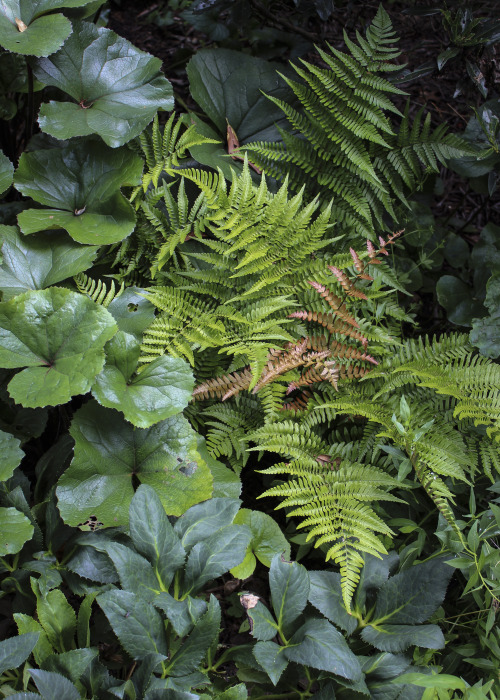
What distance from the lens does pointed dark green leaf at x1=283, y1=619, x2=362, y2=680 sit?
156 cm

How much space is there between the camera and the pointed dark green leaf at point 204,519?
180 cm

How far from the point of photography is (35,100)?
2551 mm

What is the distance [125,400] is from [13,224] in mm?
1123

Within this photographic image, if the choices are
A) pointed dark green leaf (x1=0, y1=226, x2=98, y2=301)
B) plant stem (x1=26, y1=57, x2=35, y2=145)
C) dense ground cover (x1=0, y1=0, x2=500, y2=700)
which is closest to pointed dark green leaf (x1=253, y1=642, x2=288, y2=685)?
dense ground cover (x1=0, y1=0, x2=500, y2=700)

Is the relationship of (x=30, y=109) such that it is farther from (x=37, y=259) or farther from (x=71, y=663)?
(x=71, y=663)

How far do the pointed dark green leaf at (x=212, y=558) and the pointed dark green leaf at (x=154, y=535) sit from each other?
0.05m

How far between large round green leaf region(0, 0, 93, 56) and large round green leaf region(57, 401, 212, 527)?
1335mm

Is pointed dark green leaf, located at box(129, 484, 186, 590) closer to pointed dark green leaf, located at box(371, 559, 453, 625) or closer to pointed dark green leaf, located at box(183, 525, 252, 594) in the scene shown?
pointed dark green leaf, located at box(183, 525, 252, 594)

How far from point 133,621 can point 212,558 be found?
0.29 metres

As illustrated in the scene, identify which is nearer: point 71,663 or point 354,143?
point 71,663

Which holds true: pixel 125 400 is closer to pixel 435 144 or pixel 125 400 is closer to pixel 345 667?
pixel 345 667

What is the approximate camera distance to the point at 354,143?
7.74 ft

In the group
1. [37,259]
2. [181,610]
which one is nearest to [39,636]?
[181,610]

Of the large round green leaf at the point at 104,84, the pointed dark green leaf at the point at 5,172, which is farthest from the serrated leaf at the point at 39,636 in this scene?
the large round green leaf at the point at 104,84
